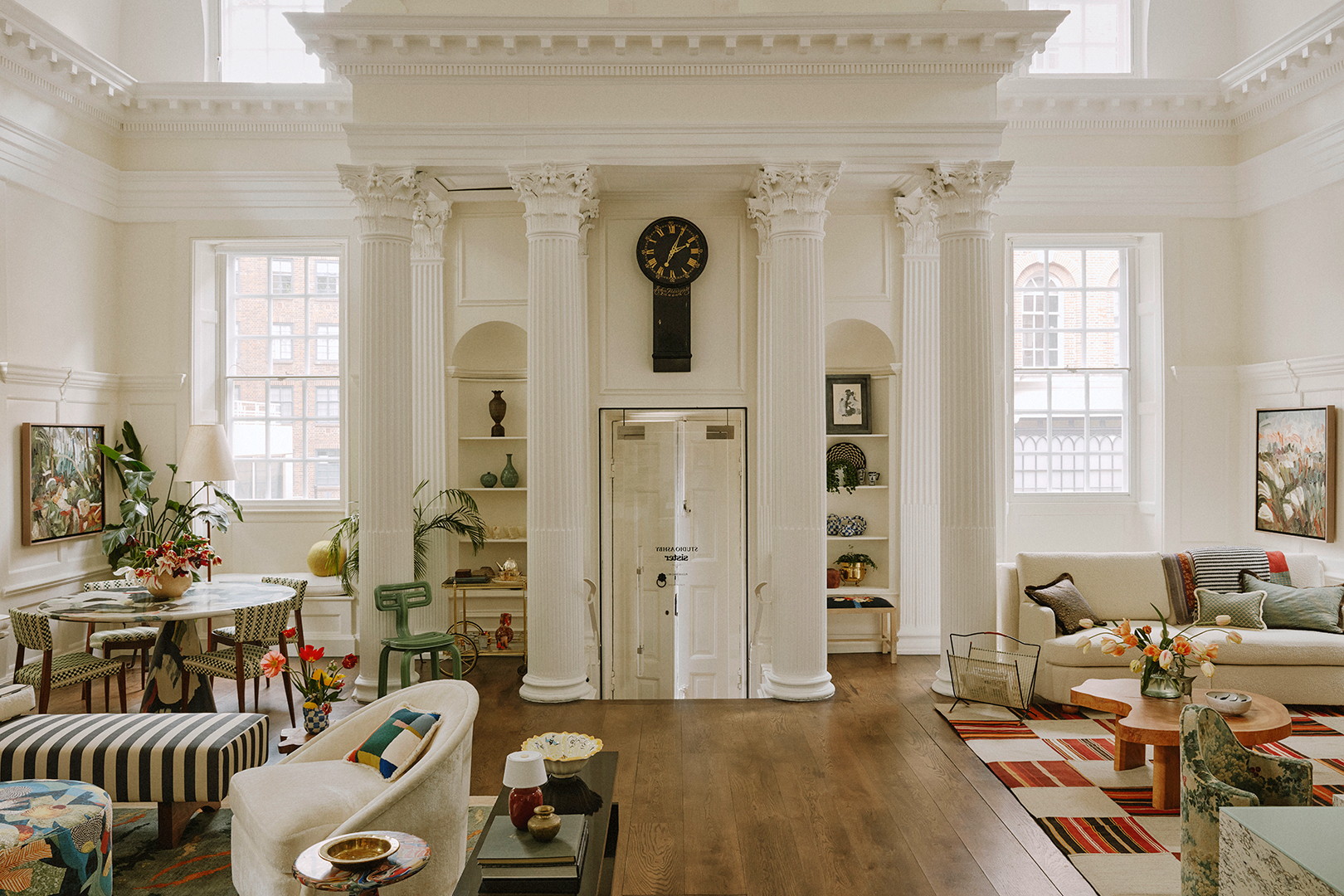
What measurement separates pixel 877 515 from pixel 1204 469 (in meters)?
3.17

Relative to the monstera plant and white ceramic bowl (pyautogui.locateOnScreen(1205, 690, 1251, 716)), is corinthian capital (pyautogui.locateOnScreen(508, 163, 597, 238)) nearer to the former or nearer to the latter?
the monstera plant

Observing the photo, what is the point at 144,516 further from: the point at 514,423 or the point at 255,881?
the point at 255,881

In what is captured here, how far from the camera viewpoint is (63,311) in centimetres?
735

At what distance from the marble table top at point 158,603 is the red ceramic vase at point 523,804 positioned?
3066mm

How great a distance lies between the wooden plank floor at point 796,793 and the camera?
384 centimetres

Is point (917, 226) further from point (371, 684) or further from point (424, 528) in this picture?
point (371, 684)

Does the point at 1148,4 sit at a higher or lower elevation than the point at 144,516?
higher

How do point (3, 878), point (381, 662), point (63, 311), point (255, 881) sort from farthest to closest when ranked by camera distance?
point (63, 311) → point (381, 662) → point (255, 881) → point (3, 878)

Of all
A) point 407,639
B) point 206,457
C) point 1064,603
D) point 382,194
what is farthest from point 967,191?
point 206,457

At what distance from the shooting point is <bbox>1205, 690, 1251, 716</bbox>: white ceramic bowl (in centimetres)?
463

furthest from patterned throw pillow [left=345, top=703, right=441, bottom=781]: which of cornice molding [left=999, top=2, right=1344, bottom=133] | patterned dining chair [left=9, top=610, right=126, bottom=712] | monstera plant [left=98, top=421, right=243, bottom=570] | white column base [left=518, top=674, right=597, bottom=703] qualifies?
cornice molding [left=999, top=2, right=1344, bottom=133]

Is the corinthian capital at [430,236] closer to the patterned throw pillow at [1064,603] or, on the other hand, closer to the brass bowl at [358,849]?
the patterned throw pillow at [1064,603]

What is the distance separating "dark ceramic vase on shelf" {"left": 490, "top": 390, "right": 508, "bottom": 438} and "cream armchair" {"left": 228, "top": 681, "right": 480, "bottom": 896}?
442 cm

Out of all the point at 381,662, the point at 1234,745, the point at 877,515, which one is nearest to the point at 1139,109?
the point at 877,515
